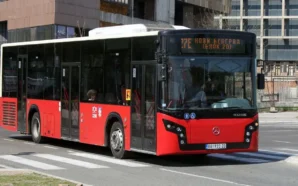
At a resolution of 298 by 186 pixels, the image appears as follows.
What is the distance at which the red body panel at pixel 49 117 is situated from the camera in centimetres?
Answer: 1989

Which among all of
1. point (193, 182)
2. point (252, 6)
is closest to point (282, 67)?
point (252, 6)

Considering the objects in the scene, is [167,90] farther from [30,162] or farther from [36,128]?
[36,128]

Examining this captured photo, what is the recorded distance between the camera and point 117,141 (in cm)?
1678

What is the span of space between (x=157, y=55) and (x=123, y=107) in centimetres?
214

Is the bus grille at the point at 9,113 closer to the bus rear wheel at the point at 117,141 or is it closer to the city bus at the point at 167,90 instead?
the city bus at the point at 167,90

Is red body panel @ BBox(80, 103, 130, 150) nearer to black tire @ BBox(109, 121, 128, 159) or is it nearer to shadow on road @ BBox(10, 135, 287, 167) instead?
black tire @ BBox(109, 121, 128, 159)

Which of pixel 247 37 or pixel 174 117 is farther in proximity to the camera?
pixel 247 37

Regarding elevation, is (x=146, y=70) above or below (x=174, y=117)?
above

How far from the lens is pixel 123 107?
1655 cm

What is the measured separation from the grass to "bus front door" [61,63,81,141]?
6537mm

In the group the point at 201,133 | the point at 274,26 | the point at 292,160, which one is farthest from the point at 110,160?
the point at 274,26

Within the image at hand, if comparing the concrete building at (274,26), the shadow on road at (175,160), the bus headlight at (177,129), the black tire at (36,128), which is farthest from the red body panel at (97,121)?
the concrete building at (274,26)

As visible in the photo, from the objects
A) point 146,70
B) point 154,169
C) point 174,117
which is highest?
point 146,70

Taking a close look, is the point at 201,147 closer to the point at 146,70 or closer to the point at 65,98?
the point at 146,70
